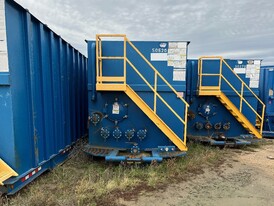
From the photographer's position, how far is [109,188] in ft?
13.5

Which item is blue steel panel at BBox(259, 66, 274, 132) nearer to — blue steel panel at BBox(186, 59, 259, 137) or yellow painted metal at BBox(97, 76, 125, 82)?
blue steel panel at BBox(186, 59, 259, 137)

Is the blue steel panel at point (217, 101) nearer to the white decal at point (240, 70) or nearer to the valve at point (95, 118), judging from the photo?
the white decal at point (240, 70)

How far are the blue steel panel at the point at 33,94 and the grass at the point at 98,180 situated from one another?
0.48 metres

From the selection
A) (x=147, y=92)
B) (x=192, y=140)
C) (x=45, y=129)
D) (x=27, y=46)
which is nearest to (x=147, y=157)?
(x=147, y=92)

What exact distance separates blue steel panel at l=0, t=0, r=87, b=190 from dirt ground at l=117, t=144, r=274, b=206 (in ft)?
7.03

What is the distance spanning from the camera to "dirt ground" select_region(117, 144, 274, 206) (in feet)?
12.4

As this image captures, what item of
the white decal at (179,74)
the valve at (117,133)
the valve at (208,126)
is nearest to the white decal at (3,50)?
the valve at (117,133)

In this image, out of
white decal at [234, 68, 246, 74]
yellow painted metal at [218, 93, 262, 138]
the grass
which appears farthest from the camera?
white decal at [234, 68, 246, 74]

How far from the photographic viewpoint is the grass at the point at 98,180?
3682 mm

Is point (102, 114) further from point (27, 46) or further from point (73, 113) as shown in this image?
point (27, 46)

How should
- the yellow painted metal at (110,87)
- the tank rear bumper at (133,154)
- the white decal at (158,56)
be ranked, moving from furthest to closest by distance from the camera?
the white decal at (158,56) → the yellow painted metal at (110,87) → the tank rear bumper at (133,154)

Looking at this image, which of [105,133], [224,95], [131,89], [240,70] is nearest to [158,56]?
[131,89]

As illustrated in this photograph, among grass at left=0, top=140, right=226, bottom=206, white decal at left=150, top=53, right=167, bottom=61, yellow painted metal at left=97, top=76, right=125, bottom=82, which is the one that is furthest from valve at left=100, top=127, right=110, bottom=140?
white decal at left=150, top=53, right=167, bottom=61

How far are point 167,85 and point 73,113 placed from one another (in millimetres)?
3140
